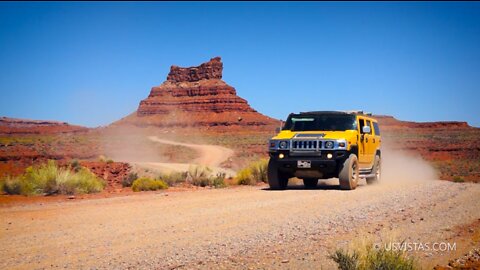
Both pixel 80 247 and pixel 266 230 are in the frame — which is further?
pixel 266 230

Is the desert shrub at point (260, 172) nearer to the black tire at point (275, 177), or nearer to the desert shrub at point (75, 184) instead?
the black tire at point (275, 177)

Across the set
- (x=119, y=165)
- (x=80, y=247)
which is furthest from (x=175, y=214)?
(x=119, y=165)

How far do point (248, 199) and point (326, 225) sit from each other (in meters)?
3.67

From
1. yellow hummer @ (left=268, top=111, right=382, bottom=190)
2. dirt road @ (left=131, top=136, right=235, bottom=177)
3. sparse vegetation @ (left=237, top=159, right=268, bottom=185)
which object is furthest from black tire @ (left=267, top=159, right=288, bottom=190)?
dirt road @ (left=131, top=136, right=235, bottom=177)

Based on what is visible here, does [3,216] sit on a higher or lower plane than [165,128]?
lower

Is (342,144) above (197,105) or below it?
below

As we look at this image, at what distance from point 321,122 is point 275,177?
244 cm

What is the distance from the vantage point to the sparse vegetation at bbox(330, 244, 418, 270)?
17.0 ft

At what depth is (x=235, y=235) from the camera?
7.48 metres

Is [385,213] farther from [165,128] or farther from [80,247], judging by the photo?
[165,128]

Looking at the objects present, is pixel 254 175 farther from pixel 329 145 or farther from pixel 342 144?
pixel 342 144

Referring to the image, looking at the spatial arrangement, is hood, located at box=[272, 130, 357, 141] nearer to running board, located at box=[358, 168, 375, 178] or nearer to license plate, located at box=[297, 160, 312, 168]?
license plate, located at box=[297, 160, 312, 168]

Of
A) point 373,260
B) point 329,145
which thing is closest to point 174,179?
point 329,145

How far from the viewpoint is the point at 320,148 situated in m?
14.3
